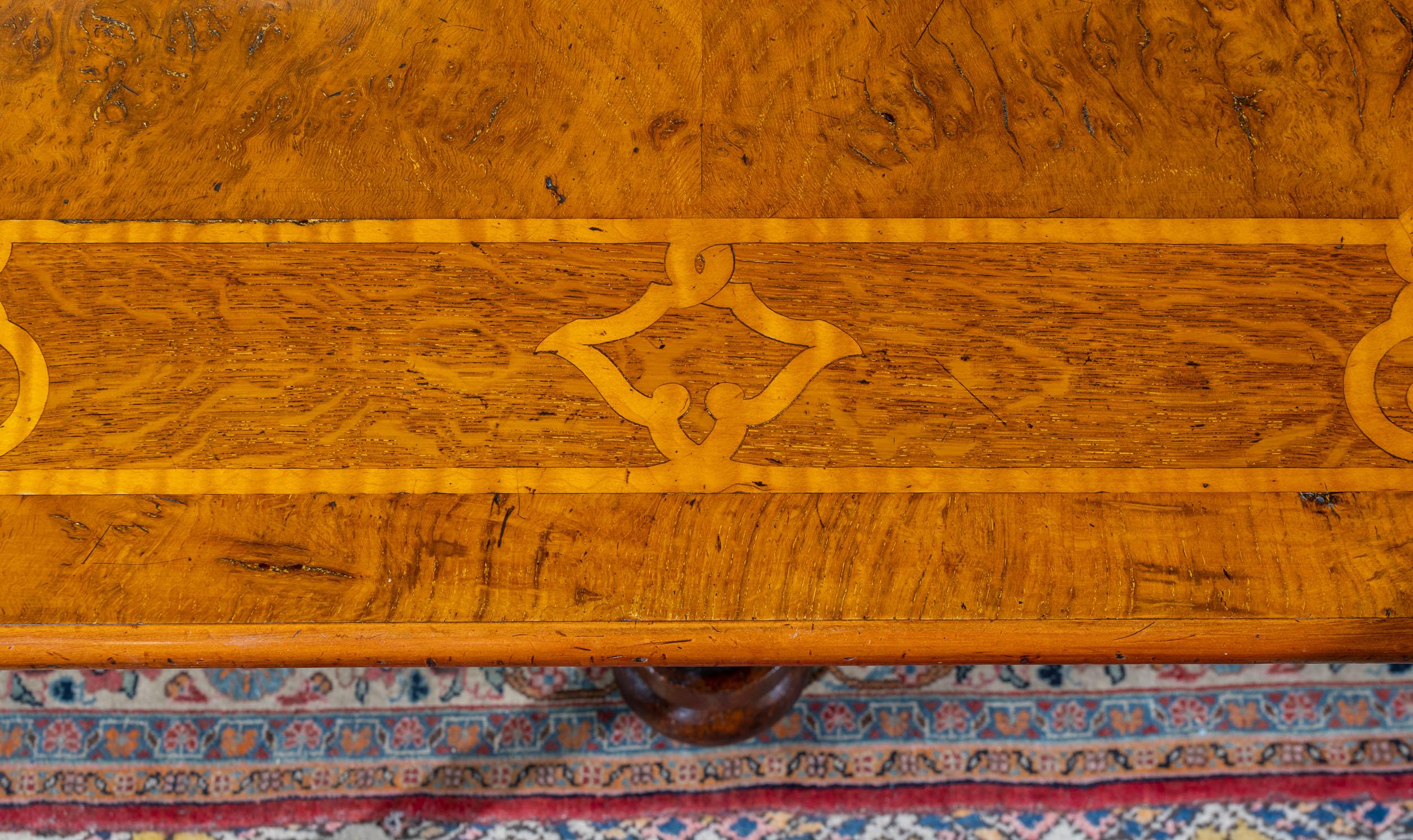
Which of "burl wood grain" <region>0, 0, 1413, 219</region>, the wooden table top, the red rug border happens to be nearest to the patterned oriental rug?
the red rug border

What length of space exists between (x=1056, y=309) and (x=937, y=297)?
91 mm

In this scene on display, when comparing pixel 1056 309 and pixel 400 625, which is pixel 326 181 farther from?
pixel 1056 309

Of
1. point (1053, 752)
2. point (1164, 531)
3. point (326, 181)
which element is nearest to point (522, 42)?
point (326, 181)

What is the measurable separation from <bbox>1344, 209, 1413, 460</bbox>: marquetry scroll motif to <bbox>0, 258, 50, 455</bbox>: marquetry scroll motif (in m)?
0.98

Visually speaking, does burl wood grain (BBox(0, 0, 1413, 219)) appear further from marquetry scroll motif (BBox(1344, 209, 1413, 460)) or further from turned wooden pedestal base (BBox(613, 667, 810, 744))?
turned wooden pedestal base (BBox(613, 667, 810, 744))

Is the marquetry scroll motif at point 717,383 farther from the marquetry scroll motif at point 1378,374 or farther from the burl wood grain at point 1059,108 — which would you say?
the marquetry scroll motif at point 1378,374

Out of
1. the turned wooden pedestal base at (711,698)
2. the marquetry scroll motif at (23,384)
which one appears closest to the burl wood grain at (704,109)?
the marquetry scroll motif at (23,384)

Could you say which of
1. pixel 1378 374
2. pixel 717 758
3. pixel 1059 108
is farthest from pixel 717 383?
pixel 717 758

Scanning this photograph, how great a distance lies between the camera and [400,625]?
62 centimetres

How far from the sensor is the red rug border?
1137mm

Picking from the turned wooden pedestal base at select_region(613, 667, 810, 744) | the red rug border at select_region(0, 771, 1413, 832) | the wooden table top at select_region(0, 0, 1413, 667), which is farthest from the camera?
the red rug border at select_region(0, 771, 1413, 832)

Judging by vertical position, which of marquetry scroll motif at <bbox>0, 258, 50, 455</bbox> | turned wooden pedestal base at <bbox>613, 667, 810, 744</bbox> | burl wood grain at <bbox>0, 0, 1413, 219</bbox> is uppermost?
burl wood grain at <bbox>0, 0, 1413, 219</bbox>

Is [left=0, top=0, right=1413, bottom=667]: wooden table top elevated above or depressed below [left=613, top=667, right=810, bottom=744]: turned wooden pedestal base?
above

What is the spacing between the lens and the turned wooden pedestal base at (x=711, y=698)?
103 cm
